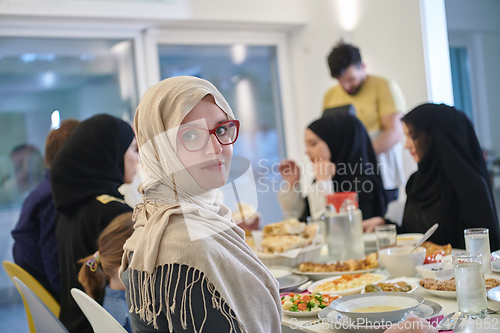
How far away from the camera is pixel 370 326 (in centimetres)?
94

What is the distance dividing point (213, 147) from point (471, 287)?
613 millimetres

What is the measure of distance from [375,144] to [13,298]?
2719mm

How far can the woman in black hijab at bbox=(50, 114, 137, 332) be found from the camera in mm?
1626

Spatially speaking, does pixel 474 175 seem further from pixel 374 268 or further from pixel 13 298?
pixel 13 298

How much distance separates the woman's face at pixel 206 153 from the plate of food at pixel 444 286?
60 cm

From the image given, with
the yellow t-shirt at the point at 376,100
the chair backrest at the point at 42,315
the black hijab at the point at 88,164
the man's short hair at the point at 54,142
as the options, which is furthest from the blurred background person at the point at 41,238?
the yellow t-shirt at the point at 376,100

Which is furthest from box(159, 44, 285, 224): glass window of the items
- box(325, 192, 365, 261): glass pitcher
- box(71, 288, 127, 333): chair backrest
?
box(71, 288, 127, 333): chair backrest

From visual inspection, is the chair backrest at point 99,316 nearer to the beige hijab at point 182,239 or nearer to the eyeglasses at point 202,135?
the beige hijab at point 182,239

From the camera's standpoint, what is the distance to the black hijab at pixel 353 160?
8.28ft

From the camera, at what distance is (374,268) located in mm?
1406

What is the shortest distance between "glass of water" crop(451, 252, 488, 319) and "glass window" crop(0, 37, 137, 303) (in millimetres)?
3063

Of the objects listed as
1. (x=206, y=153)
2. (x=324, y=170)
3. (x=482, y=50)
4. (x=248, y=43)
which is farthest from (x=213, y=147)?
(x=248, y=43)

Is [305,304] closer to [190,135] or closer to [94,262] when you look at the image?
[190,135]

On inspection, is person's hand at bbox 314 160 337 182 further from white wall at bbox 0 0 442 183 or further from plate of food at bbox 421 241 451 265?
plate of food at bbox 421 241 451 265
